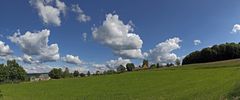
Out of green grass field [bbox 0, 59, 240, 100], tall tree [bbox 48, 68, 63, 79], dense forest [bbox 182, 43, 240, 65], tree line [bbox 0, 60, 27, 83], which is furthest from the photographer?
tall tree [bbox 48, 68, 63, 79]

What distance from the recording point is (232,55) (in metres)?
143

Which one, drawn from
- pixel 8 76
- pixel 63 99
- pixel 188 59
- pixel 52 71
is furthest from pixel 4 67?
pixel 63 99

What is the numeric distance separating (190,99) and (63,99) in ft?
52.7

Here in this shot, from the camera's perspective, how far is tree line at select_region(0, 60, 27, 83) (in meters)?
151

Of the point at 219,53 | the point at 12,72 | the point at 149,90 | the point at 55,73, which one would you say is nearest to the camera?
the point at 149,90

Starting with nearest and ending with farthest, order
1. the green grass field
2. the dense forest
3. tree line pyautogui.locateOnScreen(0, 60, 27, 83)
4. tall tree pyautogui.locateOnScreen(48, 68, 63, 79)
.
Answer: the green grass field
the dense forest
tree line pyautogui.locateOnScreen(0, 60, 27, 83)
tall tree pyautogui.locateOnScreen(48, 68, 63, 79)

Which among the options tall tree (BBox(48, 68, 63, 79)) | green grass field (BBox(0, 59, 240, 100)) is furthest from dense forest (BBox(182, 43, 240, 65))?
green grass field (BBox(0, 59, 240, 100))

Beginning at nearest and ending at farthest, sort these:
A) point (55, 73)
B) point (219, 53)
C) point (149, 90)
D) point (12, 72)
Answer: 1. point (149, 90)
2. point (219, 53)
3. point (12, 72)
4. point (55, 73)

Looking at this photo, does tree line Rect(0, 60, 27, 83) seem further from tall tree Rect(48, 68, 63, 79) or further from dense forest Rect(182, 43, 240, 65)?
dense forest Rect(182, 43, 240, 65)

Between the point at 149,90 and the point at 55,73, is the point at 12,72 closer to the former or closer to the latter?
the point at 55,73

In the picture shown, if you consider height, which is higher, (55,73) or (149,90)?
(55,73)

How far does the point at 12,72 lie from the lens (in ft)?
507

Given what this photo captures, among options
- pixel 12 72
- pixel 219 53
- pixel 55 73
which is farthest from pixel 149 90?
pixel 55 73

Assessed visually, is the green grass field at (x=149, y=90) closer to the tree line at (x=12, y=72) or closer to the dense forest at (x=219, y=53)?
the dense forest at (x=219, y=53)
